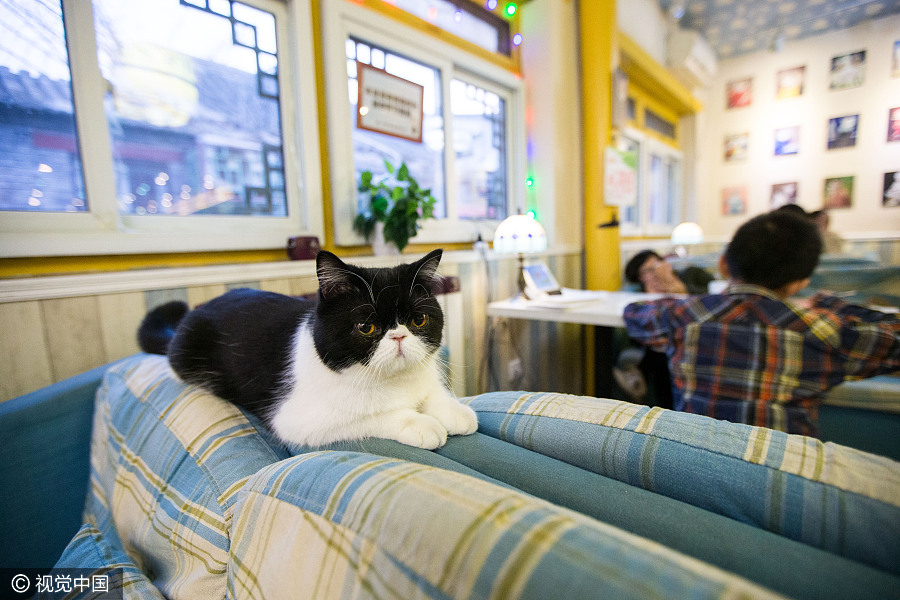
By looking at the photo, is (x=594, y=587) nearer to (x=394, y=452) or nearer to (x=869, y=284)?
(x=394, y=452)

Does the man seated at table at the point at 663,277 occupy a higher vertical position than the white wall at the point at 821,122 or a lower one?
lower

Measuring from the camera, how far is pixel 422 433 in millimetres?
583

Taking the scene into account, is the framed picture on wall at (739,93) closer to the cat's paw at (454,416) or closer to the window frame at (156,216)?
the cat's paw at (454,416)

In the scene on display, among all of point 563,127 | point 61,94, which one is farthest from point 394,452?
point 563,127

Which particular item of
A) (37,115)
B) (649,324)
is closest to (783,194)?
(649,324)

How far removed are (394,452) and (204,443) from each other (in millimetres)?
327

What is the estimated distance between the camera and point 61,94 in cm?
104

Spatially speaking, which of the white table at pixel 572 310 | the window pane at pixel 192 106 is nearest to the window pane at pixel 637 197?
the white table at pixel 572 310

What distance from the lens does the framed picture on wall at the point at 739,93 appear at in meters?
0.76

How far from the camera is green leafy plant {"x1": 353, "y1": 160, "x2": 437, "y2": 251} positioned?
160cm

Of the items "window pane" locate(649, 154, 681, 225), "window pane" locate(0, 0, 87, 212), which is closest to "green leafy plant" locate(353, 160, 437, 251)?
"window pane" locate(0, 0, 87, 212)

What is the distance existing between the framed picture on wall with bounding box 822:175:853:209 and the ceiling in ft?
0.82

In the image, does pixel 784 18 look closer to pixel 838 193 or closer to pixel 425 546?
pixel 838 193

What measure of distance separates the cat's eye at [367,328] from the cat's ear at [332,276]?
0.07 m
